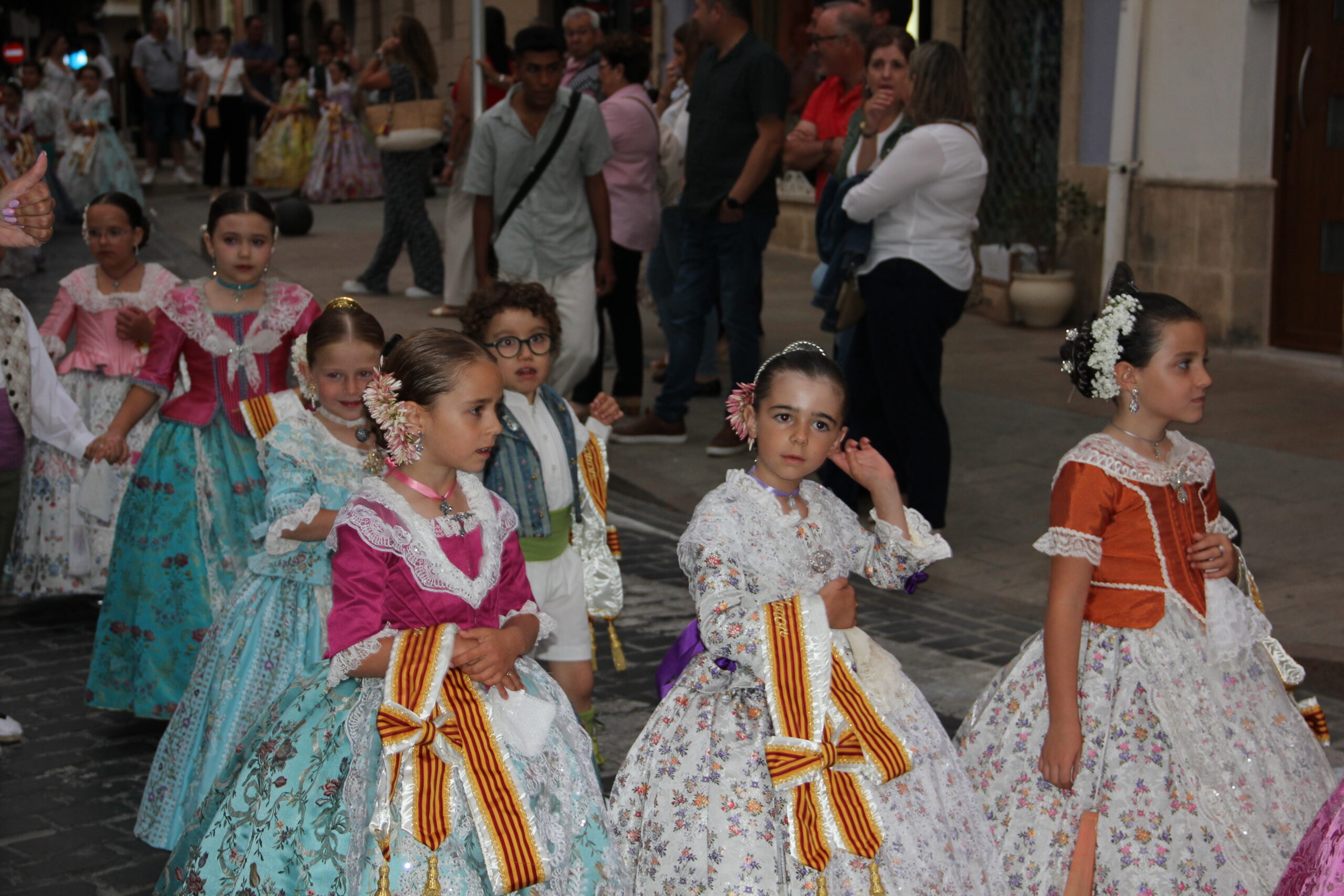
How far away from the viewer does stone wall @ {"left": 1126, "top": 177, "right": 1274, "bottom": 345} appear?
34.1 feet

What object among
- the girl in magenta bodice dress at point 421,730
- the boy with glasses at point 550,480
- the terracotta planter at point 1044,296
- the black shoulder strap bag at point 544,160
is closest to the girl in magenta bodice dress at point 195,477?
the boy with glasses at point 550,480

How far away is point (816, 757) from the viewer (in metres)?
3.17

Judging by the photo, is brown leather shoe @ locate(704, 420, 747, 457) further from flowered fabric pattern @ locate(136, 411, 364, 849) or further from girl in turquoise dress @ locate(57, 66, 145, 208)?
girl in turquoise dress @ locate(57, 66, 145, 208)

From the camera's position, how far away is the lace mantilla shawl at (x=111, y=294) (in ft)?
20.8

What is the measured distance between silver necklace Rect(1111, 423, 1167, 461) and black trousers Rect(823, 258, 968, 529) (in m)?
2.90

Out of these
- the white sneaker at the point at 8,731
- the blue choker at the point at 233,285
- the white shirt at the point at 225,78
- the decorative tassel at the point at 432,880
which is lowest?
the white sneaker at the point at 8,731

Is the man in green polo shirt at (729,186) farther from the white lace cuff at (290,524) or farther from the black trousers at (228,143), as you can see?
the black trousers at (228,143)

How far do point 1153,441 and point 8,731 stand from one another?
3.62m

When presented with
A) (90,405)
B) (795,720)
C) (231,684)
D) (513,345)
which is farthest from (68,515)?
(795,720)

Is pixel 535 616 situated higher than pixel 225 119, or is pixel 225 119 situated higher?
pixel 225 119

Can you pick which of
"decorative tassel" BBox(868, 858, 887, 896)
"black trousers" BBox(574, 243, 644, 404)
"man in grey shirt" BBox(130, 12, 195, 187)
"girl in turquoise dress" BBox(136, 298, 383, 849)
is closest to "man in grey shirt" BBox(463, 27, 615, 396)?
"black trousers" BBox(574, 243, 644, 404)

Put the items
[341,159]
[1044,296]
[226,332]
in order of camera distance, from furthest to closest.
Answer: [341,159] < [1044,296] < [226,332]

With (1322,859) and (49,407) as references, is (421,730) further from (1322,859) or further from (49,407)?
(49,407)

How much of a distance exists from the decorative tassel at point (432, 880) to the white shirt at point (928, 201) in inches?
162
